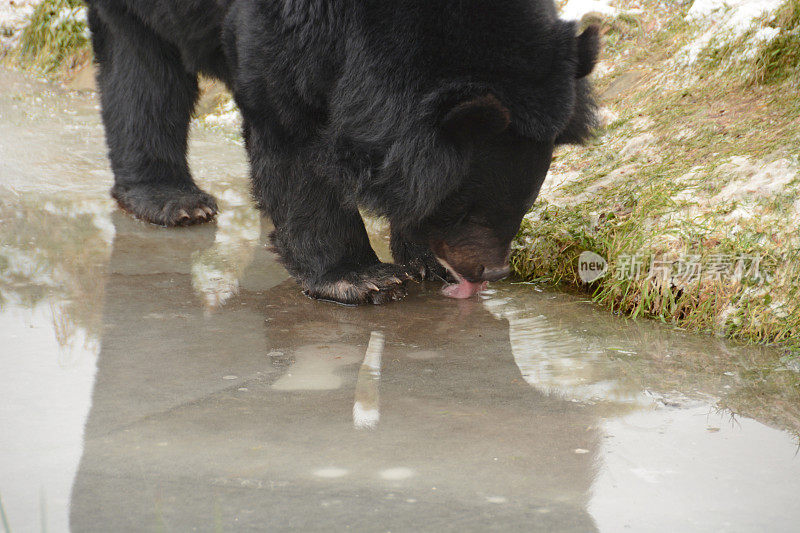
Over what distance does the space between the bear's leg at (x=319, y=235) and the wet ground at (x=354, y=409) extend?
0.10 m

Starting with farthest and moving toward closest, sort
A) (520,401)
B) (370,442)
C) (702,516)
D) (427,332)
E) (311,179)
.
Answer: (311,179) < (427,332) < (520,401) < (370,442) < (702,516)

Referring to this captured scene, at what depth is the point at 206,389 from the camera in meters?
2.48

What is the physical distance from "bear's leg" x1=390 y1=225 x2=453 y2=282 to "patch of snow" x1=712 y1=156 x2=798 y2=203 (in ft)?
4.02

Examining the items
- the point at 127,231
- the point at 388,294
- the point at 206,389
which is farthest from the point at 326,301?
the point at 127,231

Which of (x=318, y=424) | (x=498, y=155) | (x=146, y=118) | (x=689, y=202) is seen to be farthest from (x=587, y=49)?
(x=146, y=118)

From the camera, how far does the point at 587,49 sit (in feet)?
10.0

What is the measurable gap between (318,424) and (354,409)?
0.15m

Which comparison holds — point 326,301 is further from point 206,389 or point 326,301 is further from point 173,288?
point 206,389

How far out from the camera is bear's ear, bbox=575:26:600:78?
10.0ft

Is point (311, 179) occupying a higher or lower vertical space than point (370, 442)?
higher

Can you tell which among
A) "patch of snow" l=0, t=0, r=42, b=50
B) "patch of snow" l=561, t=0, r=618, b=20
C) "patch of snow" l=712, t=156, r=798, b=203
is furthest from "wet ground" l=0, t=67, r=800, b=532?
"patch of snow" l=0, t=0, r=42, b=50

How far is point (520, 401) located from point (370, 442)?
0.54m

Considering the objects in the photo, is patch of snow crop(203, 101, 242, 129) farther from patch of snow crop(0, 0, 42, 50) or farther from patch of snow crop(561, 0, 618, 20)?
patch of snow crop(0, 0, 42, 50)

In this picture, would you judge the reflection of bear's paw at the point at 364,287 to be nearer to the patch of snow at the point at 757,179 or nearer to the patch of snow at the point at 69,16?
the patch of snow at the point at 757,179
